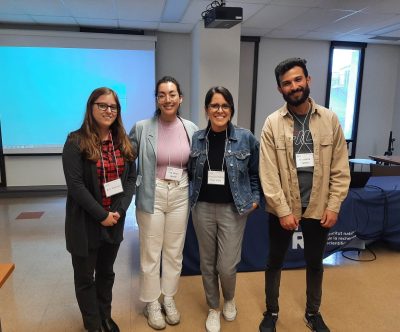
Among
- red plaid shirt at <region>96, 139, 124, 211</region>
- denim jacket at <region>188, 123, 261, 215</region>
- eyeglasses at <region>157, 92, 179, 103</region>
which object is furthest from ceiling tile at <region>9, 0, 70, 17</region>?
denim jacket at <region>188, 123, 261, 215</region>

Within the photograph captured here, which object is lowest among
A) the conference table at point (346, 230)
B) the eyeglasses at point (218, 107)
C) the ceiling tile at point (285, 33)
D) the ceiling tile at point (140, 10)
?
the conference table at point (346, 230)

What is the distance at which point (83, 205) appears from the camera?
1579 millimetres

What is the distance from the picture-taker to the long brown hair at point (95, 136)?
157 centimetres

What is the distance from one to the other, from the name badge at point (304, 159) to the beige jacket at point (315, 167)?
22mm

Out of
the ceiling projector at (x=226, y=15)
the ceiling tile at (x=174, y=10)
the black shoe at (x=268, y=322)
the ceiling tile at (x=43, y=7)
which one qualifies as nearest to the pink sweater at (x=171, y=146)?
the black shoe at (x=268, y=322)

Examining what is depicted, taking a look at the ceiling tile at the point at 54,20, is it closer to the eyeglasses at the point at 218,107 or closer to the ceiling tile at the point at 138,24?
the ceiling tile at the point at 138,24

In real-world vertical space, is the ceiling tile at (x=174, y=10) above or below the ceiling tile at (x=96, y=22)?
above

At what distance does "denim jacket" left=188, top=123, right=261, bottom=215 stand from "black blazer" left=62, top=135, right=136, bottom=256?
40 cm

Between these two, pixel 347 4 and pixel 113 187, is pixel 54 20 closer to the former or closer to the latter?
pixel 347 4

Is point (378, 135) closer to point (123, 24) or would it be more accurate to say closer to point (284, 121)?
point (123, 24)

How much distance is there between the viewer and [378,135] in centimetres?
637

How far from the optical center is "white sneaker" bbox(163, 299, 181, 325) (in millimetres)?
2037

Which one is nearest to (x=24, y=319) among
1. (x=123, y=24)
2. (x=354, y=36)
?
(x=123, y=24)

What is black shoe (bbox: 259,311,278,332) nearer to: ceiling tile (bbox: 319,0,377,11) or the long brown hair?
the long brown hair
